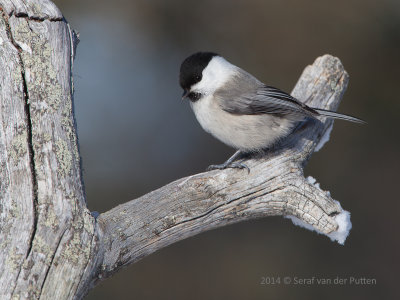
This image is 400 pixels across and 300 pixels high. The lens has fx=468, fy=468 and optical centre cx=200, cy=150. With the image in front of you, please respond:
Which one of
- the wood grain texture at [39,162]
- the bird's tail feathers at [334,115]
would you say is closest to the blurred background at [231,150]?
the bird's tail feathers at [334,115]

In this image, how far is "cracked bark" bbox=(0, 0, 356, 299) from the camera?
1858 mm

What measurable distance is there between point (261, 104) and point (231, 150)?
6.97 feet

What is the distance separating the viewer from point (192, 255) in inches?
181

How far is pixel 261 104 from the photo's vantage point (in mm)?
2893

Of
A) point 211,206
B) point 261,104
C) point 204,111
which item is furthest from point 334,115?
point 211,206

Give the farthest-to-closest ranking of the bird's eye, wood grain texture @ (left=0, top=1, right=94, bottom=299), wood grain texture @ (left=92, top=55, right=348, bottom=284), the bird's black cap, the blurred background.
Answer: the blurred background < the bird's eye < the bird's black cap < wood grain texture @ (left=92, top=55, right=348, bottom=284) < wood grain texture @ (left=0, top=1, right=94, bottom=299)

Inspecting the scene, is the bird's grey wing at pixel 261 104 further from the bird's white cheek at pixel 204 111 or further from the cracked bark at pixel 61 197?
the cracked bark at pixel 61 197

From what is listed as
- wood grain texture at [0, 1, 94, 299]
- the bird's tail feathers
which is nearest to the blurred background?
the bird's tail feathers

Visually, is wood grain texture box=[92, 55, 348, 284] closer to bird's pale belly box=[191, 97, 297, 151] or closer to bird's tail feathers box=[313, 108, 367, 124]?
bird's pale belly box=[191, 97, 297, 151]

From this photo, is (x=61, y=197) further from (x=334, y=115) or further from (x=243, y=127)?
(x=334, y=115)

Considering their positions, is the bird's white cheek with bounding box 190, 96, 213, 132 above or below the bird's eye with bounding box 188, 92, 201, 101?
below

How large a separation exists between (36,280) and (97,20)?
385cm

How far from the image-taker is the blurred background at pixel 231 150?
4.46 meters

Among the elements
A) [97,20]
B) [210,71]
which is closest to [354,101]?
[210,71]
